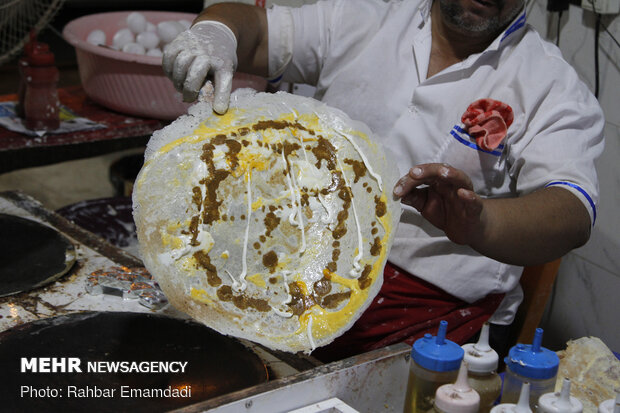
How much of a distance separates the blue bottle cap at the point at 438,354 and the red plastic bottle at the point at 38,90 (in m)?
1.73

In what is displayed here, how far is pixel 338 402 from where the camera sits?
107 cm

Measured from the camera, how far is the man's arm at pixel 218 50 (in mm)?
1338

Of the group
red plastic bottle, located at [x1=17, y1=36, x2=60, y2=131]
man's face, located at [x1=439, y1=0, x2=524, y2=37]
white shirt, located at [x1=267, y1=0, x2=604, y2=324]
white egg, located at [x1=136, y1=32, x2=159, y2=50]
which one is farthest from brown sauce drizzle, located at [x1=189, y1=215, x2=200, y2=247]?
white egg, located at [x1=136, y1=32, x2=159, y2=50]

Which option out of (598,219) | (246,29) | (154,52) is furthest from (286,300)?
(154,52)

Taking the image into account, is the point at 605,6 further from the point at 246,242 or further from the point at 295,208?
the point at 246,242

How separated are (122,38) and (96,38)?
96mm

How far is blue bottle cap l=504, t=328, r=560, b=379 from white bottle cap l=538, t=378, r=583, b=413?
0.07 metres

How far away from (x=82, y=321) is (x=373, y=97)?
0.82 meters

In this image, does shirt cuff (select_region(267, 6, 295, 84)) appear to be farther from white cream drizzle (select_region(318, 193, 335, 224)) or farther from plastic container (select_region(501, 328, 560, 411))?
plastic container (select_region(501, 328, 560, 411))

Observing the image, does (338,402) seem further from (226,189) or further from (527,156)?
(527,156)

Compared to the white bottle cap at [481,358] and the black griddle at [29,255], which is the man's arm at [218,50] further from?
the white bottle cap at [481,358]

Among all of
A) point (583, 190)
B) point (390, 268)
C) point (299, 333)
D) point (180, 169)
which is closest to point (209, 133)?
point (180, 169)

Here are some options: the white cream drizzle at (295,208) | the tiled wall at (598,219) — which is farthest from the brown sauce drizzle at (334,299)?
the tiled wall at (598,219)

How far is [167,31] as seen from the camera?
279 centimetres
